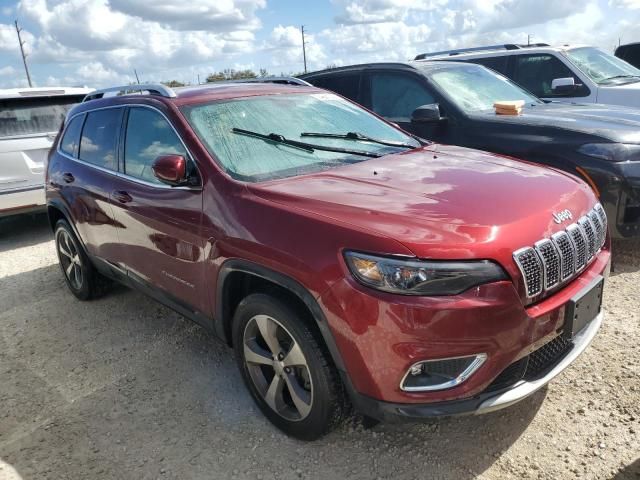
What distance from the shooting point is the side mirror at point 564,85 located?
675cm

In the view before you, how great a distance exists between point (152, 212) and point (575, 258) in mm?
2317

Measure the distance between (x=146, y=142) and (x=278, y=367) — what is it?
1.74 metres

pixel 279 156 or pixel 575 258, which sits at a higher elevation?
pixel 279 156

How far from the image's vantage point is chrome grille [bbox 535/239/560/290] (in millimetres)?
2299

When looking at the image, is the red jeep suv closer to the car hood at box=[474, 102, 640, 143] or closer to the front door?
the front door

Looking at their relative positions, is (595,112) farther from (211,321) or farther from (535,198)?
(211,321)

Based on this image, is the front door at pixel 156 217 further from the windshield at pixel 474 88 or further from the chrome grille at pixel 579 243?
the windshield at pixel 474 88

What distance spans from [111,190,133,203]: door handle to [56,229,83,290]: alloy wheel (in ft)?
4.00

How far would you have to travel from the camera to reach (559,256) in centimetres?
237

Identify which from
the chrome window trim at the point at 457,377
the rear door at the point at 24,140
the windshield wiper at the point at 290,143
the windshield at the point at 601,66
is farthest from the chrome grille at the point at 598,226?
the rear door at the point at 24,140

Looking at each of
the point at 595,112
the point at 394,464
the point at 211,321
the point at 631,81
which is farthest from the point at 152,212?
the point at 631,81

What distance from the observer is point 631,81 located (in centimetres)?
734

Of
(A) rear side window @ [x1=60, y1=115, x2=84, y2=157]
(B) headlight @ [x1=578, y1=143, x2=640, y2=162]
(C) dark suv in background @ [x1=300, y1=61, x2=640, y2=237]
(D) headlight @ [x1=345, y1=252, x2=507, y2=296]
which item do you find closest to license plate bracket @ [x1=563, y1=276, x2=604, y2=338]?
(D) headlight @ [x1=345, y1=252, x2=507, y2=296]

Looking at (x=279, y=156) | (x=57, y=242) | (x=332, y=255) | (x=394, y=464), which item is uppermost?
(x=279, y=156)
